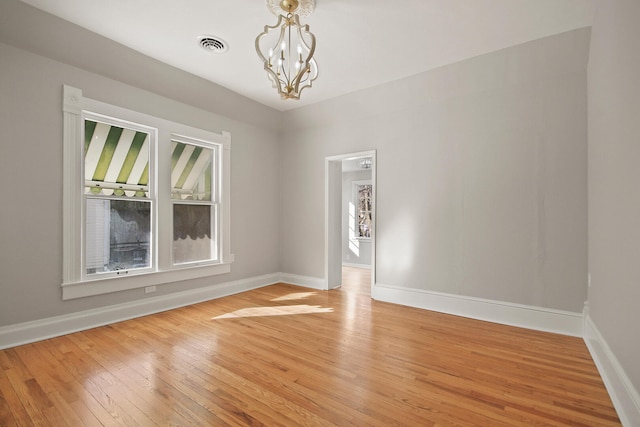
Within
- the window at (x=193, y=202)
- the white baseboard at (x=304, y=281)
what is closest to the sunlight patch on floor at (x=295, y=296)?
the white baseboard at (x=304, y=281)

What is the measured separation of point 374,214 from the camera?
4.45 metres

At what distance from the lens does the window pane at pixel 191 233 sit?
4.07m

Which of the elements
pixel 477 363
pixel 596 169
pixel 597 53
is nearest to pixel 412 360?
pixel 477 363

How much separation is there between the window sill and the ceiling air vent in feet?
8.99

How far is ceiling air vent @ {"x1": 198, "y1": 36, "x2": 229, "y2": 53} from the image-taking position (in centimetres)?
302

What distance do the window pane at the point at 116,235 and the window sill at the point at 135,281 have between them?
0.51ft

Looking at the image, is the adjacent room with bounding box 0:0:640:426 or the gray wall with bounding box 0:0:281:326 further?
the gray wall with bounding box 0:0:281:326

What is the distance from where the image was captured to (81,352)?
257cm

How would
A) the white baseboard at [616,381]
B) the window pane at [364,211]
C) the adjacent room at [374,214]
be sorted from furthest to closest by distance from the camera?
1. the window pane at [364,211]
2. the adjacent room at [374,214]
3. the white baseboard at [616,381]

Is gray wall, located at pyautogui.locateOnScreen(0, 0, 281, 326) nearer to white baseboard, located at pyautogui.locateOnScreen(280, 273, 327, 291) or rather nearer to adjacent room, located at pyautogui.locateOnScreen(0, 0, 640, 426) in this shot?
adjacent room, located at pyautogui.locateOnScreen(0, 0, 640, 426)

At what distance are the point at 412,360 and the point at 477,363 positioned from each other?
531mm

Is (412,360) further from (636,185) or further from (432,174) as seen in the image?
(432,174)

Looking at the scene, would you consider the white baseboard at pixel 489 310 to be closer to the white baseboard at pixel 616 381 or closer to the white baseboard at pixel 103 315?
the white baseboard at pixel 616 381

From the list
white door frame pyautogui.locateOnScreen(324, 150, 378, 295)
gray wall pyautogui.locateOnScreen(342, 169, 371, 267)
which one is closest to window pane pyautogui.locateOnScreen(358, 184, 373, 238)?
gray wall pyautogui.locateOnScreen(342, 169, 371, 267)
